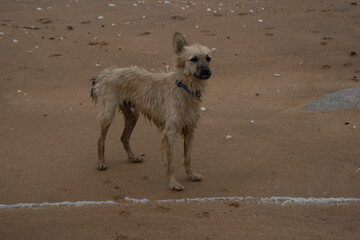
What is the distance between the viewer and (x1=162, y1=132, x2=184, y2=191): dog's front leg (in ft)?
18.5

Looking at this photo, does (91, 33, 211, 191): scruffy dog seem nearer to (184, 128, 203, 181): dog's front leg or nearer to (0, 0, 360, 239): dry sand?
(184, 128, 203, 181): dog's front leg

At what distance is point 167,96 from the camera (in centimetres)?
575

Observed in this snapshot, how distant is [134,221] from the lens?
4797 millimetres

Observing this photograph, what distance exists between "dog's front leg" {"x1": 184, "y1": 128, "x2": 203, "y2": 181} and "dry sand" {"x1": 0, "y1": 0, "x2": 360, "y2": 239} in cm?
12

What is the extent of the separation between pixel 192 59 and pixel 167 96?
0.61 metres

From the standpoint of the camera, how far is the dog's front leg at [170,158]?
562cm

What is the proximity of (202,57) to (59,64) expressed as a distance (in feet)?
21.7

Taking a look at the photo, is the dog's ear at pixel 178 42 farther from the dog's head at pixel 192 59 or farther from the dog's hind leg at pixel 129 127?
the dog's hind leg at pixel 129 127

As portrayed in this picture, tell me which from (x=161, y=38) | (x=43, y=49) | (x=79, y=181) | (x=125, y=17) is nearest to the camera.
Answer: (x=79, y=181)

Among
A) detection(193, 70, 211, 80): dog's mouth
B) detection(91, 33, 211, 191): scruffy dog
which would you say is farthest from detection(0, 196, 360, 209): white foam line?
detection(193, 70, 211, 80): dog's mouth

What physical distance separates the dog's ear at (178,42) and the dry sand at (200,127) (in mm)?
1720

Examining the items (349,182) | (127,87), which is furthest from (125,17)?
(349,182)

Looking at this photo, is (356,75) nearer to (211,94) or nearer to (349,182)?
(211,94)

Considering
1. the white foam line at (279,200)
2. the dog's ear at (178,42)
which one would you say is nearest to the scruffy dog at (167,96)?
the dog's ear at (178,42)
